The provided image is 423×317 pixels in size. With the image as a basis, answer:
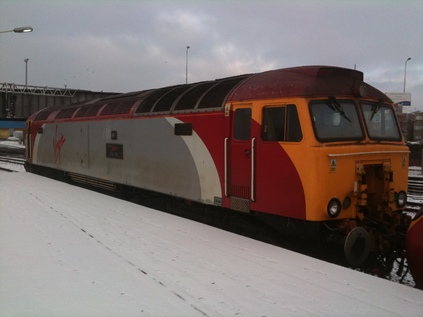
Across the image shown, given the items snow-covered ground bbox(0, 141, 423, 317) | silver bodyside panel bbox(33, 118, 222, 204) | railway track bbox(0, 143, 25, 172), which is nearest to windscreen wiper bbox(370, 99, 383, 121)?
snow-covered ground bbox(0, 141, 423, 317)

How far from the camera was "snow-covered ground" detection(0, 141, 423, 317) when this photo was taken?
12.7ft

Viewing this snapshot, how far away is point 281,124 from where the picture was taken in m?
6.32

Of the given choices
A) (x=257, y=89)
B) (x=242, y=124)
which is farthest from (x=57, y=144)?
(x=257, y=89)

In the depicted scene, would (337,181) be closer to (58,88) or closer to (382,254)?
(382,254)

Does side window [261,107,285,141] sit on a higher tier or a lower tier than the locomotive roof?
lower

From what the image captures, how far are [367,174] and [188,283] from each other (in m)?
3.73

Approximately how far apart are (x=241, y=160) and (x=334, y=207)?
1848 millimetres

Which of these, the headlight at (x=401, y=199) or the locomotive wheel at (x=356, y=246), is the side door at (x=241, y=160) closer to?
the locomotive wheel at (x=356, y=246)

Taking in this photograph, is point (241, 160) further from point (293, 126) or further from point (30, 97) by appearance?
point (30, 97)

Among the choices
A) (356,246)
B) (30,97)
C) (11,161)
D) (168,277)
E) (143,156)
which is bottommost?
(168,277)

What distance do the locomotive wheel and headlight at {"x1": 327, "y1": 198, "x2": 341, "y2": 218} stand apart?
0.39 metres

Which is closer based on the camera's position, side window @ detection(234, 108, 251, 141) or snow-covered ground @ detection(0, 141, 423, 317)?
snow-covered ground @ detection(0, 141, 423, 317)

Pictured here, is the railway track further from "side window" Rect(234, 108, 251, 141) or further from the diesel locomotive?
"side window" Rect(234, 108, 251, 141)

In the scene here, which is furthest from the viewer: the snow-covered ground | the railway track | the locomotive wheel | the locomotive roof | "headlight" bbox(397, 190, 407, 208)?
the railway track
